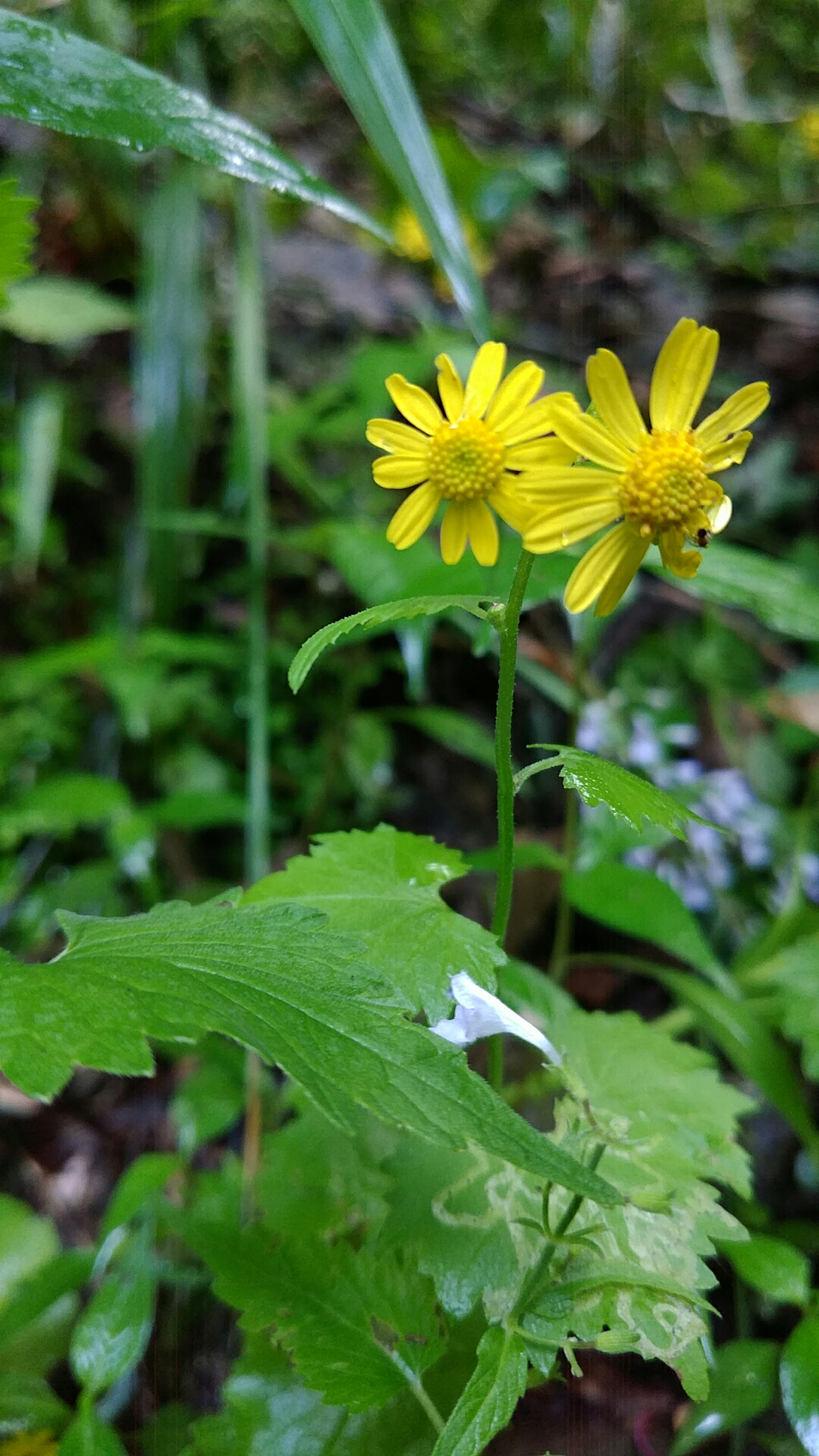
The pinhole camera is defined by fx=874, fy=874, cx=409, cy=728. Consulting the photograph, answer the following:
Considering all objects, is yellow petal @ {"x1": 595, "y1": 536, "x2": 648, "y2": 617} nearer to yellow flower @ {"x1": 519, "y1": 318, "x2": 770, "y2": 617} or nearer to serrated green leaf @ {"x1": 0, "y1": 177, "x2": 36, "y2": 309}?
yellow flower @ {"x1": 519, "y1": 318, "x2": 770, "y2": 617}

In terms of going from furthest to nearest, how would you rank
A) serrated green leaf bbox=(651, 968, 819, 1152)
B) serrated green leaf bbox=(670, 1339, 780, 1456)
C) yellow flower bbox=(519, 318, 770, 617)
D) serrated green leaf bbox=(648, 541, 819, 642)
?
1. serrated green leaf bbox=(651, 968, 819, 1152)
2. serrated green leaf bbox=(648, 541, 819, 642)
3. serrated green leaf bbox=(670, 1339, 780, 1456)
4. yellow flower bbox=(519, 318, 770, 617)

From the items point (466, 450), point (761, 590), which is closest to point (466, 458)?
point (466, 450)

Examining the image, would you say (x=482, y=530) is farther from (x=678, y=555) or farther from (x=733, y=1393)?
(x=733, y=1393)

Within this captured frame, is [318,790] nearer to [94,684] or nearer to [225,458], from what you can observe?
[94,684]

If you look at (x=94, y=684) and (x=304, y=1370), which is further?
(x=94, y=684)

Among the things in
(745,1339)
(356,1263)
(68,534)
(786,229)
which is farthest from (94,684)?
(786,229)

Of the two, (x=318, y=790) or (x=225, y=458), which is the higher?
(x=225, y=458)

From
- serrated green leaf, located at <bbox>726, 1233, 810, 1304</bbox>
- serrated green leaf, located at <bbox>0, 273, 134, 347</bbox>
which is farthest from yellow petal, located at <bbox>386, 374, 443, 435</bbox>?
serrated green leaf, located at <bbox>0, 273, 134, 347</bbox>
